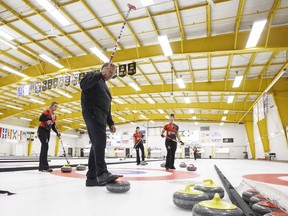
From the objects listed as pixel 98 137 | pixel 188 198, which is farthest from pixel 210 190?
pixel 98 137

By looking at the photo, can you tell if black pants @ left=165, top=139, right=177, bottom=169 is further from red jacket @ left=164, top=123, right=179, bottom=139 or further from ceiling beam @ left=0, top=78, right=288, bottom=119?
ceiling beam @ left=0, top=78, right=288, bottom=119

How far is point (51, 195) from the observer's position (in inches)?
85.5

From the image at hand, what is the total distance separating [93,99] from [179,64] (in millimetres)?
12819

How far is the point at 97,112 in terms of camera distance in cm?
275

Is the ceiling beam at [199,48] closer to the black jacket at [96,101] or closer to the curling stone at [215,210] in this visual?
the black jacket at [96,101]

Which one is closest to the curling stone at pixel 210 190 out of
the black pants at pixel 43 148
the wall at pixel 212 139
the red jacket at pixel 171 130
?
the black pants at pixel 43 148

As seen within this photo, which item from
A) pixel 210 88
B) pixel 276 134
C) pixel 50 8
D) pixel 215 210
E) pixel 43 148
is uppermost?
pixel 50 8

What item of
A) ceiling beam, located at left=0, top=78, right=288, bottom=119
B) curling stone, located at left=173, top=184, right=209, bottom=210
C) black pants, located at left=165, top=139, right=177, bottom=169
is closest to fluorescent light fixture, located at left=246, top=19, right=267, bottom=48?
black pants, located at left=165, top=139, right=177, bottom=169

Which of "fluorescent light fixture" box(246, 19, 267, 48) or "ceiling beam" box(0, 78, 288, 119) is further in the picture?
"ceiling beam" box(0, 78, 288, 119)

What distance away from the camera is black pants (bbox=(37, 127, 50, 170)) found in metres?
4.93

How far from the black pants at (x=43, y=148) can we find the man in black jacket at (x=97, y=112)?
2.50m

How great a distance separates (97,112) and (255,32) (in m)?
8.48

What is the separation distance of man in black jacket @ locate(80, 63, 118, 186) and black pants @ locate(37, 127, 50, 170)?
98.3 inches

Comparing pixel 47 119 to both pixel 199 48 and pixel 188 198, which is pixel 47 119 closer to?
pixel 188 198
